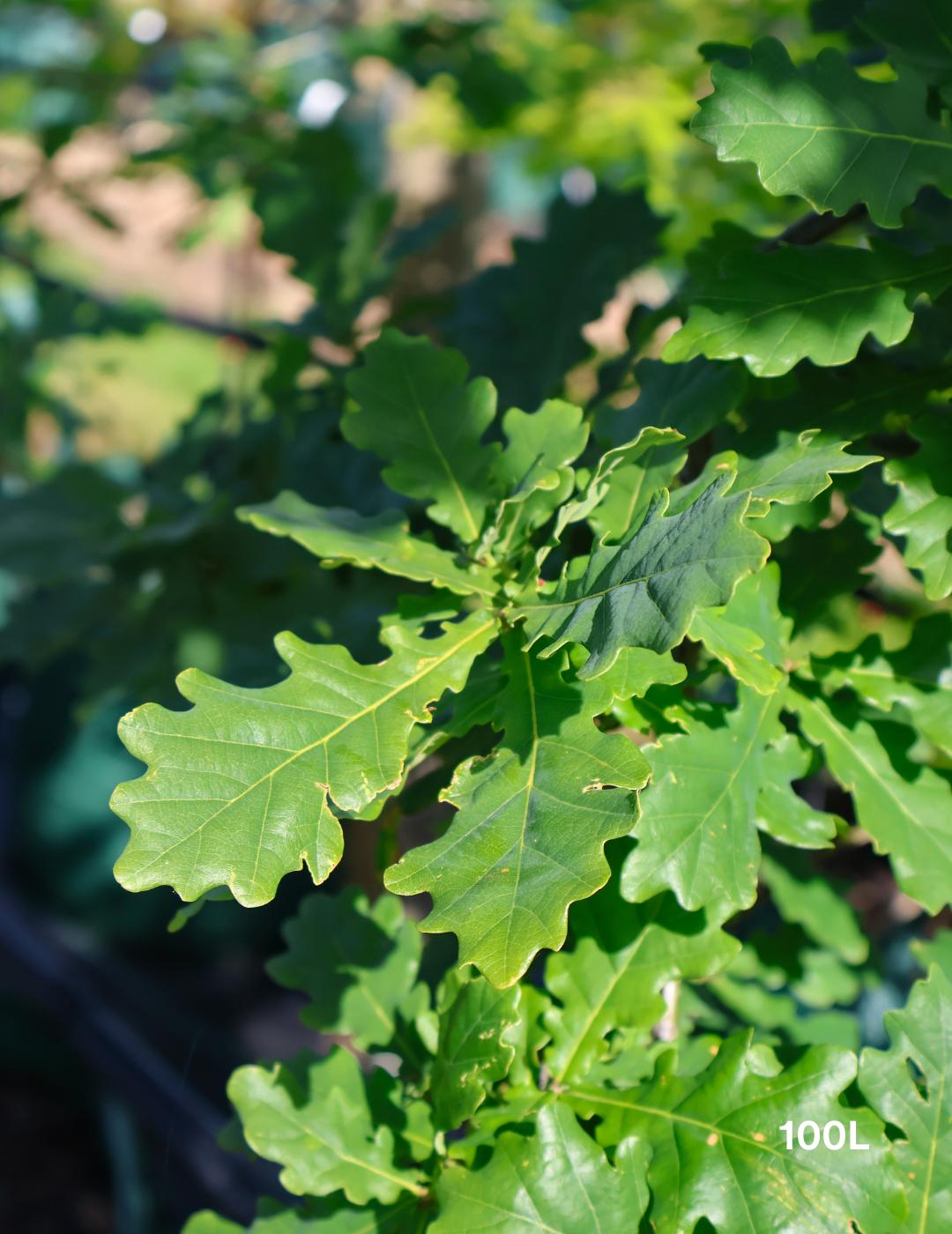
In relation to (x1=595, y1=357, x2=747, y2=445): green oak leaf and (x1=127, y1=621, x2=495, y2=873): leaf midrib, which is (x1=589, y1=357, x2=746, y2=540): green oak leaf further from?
(x1=127, y1=621, x2=495, y2=873): leaf midrib

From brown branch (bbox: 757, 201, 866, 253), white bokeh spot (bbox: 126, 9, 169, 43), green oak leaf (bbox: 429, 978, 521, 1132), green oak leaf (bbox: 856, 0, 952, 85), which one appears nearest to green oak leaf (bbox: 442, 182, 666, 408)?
brown branch (bbox: 757, 201, 866, 253)

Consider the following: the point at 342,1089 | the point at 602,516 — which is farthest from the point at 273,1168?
the point at 602,516

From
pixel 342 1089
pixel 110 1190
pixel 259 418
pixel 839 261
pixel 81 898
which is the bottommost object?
pixel 110 1190

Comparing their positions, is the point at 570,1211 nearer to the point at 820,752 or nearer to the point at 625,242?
the point at 820,752

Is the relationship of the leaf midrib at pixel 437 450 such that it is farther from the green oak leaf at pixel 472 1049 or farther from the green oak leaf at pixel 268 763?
the green oak leaf at pixel 472 1049

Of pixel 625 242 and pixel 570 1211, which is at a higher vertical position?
pixel 625 242

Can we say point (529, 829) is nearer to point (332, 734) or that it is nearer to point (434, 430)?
point (332, 734)

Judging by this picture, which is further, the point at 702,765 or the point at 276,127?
the point at 276,127
